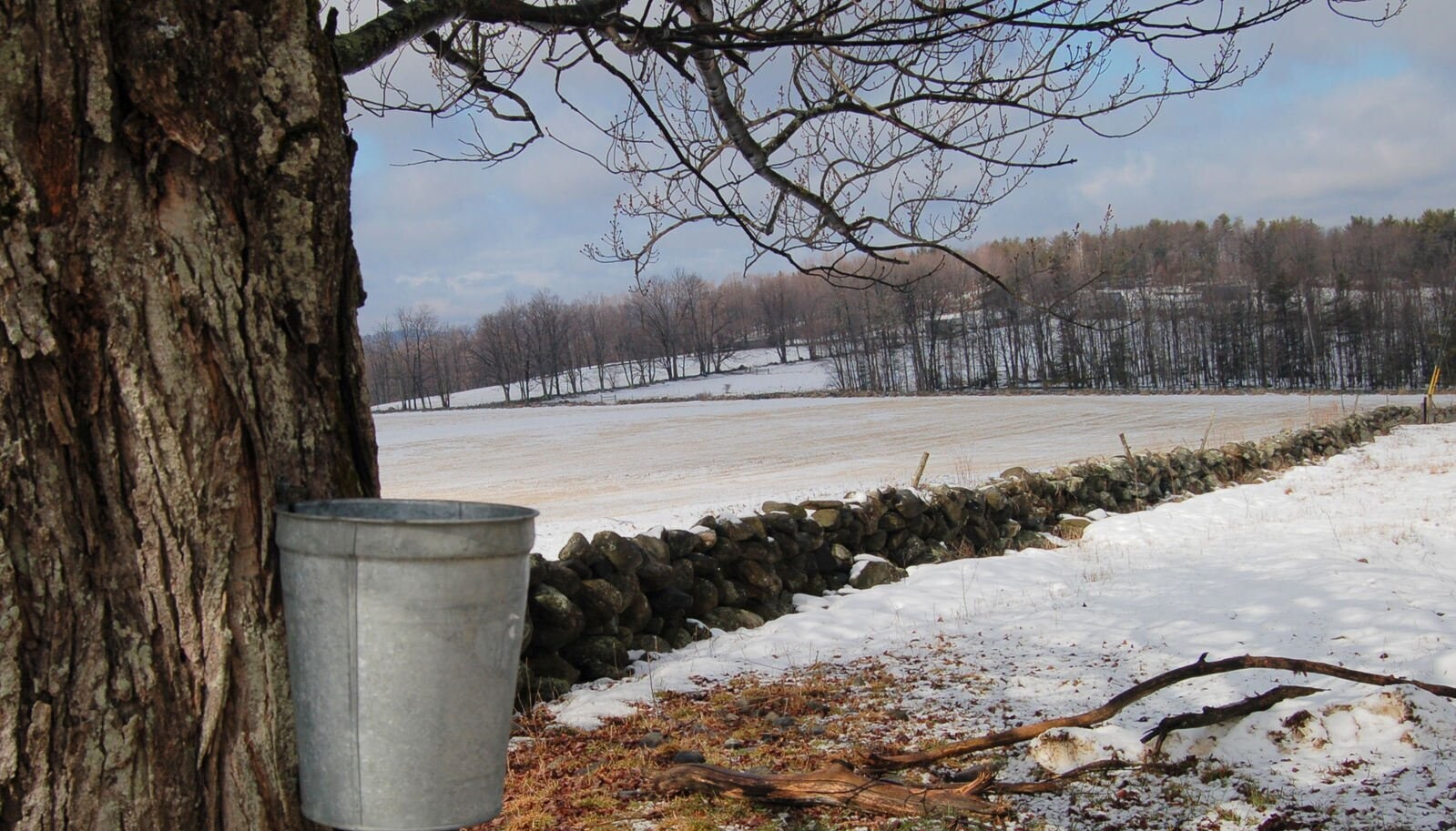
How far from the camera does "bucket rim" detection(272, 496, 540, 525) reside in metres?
1.46

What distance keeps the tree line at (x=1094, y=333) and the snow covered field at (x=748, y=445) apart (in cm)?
1615

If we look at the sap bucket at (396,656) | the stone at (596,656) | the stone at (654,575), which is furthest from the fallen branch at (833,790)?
the stone at (654,575)

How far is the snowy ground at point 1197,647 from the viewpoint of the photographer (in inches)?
126

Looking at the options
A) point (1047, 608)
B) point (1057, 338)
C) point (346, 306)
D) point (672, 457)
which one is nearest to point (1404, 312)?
point (1057, 338)

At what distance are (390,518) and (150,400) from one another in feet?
1.33

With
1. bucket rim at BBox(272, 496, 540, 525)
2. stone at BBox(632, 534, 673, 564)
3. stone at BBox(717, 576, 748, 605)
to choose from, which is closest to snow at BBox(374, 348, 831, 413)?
stone at BBox(717, 576, 748, 605)

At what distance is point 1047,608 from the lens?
Answer: 6.62 m

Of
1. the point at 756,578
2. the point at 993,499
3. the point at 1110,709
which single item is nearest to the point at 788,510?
the point at 756,578

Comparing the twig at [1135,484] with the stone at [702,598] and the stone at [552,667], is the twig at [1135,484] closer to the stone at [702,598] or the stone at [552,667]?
the stone at [702,598]

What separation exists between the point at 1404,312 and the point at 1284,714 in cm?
8434

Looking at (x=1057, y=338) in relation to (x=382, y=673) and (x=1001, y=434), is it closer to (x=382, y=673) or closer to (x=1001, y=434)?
(x=1001, y=434)

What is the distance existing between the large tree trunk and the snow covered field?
6.66 m

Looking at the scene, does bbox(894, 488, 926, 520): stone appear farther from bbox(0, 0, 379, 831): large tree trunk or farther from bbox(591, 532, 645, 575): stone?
bbox(0, 0, 379, 831): large tree trunk

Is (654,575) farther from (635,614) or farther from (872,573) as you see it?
(872,573)
